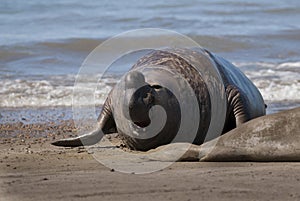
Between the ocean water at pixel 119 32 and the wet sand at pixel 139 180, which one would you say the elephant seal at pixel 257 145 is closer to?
the wet sand at pixel 139 180

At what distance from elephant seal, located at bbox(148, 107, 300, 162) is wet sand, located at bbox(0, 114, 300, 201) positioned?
0.08 metres

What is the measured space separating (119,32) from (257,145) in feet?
42.9

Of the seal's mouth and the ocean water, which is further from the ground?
the seal's mouth

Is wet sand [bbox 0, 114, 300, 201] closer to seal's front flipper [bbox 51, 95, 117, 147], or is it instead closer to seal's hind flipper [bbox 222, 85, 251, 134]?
seal's front flipper [bbox 51, 95, 117, 147]

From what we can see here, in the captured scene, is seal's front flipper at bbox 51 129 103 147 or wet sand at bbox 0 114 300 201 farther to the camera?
seal's front flipper at bbox 51 129 103 147

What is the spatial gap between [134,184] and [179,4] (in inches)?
826

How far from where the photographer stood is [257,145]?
17.9ft

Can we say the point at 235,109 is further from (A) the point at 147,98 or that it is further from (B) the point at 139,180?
(B) the point at 139,180

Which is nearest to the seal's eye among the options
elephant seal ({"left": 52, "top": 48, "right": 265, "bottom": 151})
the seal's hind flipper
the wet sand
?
elephant seal ({"left": 52, "top": 48, "right": 265, "bottom": 151})

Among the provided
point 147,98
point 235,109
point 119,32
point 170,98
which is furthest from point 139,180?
point 119,32

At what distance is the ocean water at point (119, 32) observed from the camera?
34.7 feet

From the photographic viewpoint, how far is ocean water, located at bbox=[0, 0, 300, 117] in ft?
34.7

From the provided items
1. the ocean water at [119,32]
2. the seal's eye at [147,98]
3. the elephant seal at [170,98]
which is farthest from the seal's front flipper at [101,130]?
the ocean water at [119,32]

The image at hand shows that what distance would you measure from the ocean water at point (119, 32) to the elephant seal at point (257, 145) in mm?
3692
